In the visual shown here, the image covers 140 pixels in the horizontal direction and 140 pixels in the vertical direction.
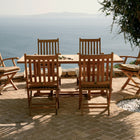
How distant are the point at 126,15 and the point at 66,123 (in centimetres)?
198

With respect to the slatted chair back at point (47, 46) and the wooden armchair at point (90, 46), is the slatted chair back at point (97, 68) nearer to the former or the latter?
the wooden armchair at point (90, 46)

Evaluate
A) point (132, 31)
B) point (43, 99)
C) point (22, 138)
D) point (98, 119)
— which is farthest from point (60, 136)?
point (132, 31)

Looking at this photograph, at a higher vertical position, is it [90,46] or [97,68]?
[90,46]

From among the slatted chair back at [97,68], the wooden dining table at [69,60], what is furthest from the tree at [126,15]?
the slatted chair back at [97,68]

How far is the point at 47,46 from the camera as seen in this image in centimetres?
576

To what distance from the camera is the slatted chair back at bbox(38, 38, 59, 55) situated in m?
5.72

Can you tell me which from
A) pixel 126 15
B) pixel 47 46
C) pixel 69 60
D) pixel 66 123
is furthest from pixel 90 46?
pixel 66 123

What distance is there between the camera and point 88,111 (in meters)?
4.24

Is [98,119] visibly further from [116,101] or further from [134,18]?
[134,18]

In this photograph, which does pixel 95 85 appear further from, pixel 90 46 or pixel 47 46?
pixel 47 46

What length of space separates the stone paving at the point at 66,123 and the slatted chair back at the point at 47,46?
135 centimetres

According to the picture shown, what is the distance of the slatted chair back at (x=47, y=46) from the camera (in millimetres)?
5719

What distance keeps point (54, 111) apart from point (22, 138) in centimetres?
113

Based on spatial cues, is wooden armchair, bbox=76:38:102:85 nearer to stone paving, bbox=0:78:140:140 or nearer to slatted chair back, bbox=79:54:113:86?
stone paving, bbox=0:78:140:140
